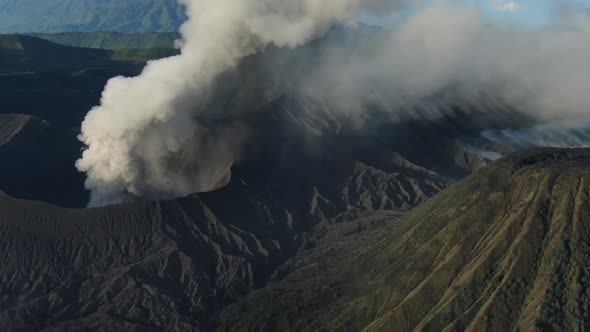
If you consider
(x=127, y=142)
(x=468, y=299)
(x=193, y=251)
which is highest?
(x=127, y=142)

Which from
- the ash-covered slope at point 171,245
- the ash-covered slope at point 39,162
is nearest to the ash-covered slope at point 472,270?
the ash-covered slope at point 171,245

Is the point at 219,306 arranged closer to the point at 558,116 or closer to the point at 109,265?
the point at 109,265

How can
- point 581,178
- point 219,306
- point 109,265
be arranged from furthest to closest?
point 109,265 → point 219,306 → point 581,178

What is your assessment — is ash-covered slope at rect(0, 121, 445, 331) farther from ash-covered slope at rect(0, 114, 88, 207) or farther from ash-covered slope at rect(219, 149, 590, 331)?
ash-covered slope at rect(0, 114, 88, 207)

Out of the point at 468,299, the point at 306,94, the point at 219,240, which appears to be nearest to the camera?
the point at 468,299

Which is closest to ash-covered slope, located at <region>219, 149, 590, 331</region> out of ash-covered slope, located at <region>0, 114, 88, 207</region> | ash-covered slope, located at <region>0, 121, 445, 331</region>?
ash-covered slope, located at <region>0, 121, 445, 331</region>

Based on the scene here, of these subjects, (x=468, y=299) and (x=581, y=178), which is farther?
(x=581, y=178)

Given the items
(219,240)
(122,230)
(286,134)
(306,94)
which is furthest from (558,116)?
(122,230)

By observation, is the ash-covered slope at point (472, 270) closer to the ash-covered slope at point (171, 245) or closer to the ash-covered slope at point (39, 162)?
the ash-covered slope at point (171, 245)
